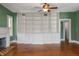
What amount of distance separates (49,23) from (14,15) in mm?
2913

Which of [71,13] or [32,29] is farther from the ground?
[71,13]

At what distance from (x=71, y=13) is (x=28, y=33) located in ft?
12.5

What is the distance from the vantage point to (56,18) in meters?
11.4

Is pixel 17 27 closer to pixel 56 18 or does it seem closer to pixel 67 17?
pixel 56 18

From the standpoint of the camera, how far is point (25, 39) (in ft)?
37.5

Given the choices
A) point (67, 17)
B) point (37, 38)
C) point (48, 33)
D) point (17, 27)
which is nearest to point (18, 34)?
point (17, 27)

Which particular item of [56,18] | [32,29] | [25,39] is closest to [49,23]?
[56,18]

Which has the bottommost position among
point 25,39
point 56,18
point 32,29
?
point 25,39

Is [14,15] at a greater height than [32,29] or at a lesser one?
greater

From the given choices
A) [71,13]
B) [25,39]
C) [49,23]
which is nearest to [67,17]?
[71,13]

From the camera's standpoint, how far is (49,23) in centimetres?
1140

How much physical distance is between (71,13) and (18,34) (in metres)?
4.55

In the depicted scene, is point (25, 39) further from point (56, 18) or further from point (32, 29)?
point (56, 18)

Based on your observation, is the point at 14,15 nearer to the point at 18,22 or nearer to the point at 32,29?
the point at 18,22
